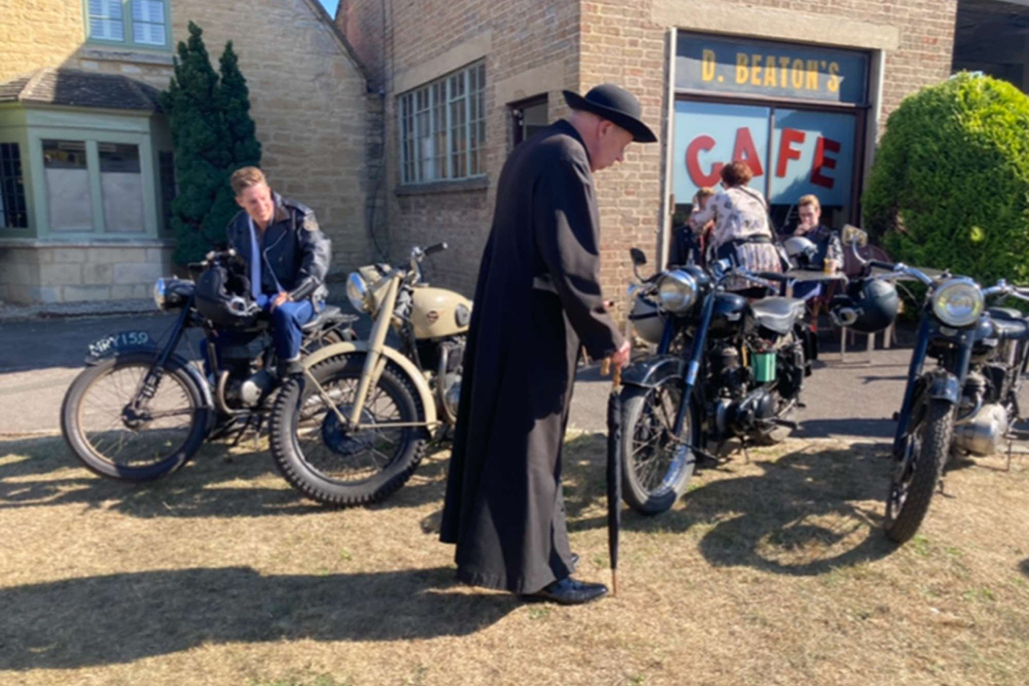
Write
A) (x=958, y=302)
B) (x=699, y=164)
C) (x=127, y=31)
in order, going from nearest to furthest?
(x=958, y=302) → (x=699, y=164) → (x=127, y=31)

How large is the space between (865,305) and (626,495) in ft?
5.20

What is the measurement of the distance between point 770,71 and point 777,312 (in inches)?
220

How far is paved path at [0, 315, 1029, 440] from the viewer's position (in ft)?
19.0

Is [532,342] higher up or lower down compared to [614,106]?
lower down

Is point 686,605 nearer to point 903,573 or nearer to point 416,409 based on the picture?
point 903,573

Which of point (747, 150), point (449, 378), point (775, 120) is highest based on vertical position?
point (775, 120)

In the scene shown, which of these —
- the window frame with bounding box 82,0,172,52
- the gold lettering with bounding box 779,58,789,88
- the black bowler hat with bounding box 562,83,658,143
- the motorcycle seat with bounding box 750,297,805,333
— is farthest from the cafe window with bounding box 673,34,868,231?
the window frame with bounding box 82,0,172,52

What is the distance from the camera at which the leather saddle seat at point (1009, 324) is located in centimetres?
419

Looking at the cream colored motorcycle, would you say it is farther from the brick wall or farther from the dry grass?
the brick wall

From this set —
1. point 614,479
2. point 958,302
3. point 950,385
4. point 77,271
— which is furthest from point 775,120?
point 77,271

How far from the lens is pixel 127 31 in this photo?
43.0 ft

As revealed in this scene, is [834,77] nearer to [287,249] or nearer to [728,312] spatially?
[728,312]

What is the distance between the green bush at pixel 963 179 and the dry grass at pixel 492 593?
410 cm

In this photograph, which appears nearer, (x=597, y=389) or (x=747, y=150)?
(x=597, y=389)
